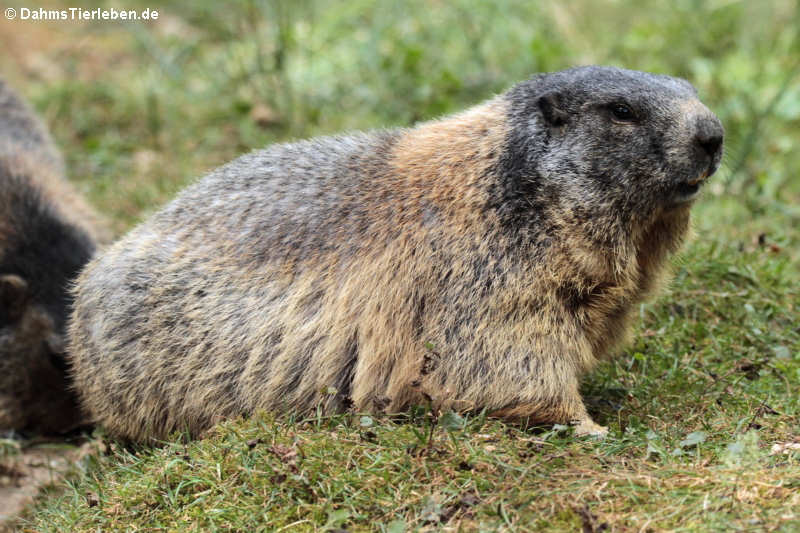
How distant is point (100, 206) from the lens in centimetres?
1016

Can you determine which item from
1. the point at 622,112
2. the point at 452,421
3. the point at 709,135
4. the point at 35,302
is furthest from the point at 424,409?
the point at 35,302

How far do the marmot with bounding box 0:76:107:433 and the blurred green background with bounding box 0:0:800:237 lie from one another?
5.24ft

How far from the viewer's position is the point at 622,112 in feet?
17.2

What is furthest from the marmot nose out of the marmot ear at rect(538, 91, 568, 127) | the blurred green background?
the blurred green background

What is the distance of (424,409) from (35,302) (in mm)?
4058

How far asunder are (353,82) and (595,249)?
700 cm

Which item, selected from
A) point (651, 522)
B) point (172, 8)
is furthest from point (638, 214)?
point (172, 8)

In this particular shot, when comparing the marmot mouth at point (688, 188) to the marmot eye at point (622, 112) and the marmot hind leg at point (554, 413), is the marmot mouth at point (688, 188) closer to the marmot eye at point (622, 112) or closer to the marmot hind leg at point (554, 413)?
the marmot eye at point (622, 112)

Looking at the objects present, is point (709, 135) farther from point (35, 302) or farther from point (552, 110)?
point (35, 302)

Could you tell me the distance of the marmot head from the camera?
5.12 m

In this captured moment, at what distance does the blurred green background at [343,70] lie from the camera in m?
10.7

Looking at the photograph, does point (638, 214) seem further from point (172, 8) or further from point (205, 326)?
point (172, 8)

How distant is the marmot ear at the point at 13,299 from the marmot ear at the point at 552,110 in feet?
15.1

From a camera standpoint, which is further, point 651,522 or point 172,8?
point 172,8
